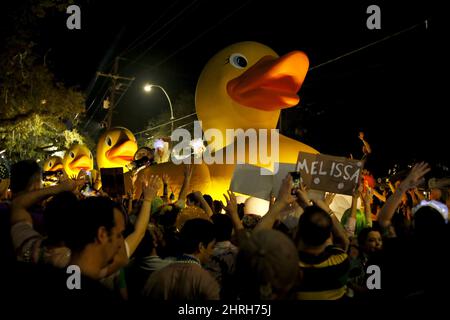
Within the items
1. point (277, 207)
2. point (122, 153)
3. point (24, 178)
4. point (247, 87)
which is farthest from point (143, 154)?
point (277, 207)

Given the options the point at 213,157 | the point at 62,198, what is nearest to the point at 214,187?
the point at 213,157

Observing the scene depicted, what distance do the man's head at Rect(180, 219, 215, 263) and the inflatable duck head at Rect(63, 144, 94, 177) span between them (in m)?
13.7

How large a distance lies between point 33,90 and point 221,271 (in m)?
17.1

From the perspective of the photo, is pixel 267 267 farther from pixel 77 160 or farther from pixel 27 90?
pixel 27 90

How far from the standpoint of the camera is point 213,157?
34.6ft

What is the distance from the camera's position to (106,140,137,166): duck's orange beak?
44.2ft

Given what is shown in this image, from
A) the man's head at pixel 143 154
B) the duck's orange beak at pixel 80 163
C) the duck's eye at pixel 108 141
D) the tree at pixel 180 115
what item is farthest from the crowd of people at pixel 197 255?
the tree at pixel 180 115

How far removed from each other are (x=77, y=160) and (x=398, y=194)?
1433 centimetres

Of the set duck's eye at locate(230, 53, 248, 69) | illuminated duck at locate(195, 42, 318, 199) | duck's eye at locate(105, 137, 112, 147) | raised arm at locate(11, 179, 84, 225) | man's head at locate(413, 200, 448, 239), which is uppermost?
duck's eye at locate(230, 53, 248, 69)

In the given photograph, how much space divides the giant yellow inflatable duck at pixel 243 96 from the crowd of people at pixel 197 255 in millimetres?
5099

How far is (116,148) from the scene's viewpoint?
13.5 m

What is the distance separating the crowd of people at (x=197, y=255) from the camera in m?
2.06

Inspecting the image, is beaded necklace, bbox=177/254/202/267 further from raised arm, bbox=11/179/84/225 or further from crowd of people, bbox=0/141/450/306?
raised arm, bbox=11/179/84/225

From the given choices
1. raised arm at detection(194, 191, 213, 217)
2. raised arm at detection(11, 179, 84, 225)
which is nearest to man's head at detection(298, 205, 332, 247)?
raised arm at detection(11, 179, 84, 225)
